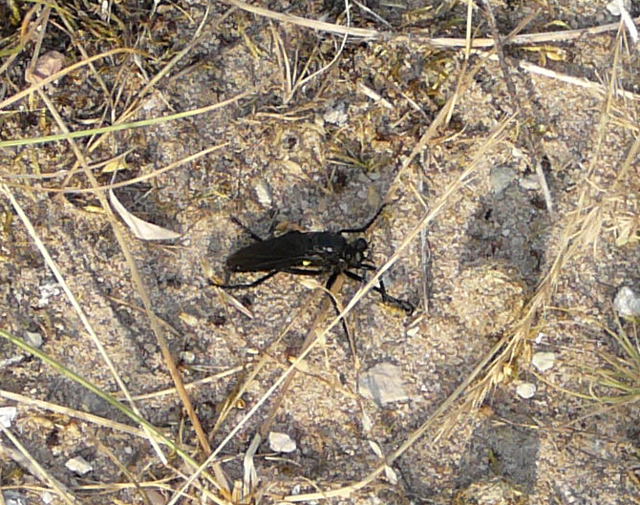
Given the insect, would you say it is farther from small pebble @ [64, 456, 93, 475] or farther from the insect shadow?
small pebble @ [64, 456, 93, 475]

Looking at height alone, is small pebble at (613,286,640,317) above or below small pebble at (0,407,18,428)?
above

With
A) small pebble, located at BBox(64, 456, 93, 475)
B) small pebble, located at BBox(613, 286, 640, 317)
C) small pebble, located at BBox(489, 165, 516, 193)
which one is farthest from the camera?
small pebble, located at BBox(489, 165, 516, 193)

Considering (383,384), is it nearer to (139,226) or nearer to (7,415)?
(139,226)

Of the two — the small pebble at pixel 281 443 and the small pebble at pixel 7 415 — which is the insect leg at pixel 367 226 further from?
the small pebble at pixel 7 415

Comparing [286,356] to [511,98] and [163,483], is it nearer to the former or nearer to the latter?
[163,483]

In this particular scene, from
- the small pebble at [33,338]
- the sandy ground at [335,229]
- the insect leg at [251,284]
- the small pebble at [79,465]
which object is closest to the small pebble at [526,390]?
the sandy ground at [335,229]

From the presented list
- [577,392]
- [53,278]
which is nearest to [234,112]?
[53,278]

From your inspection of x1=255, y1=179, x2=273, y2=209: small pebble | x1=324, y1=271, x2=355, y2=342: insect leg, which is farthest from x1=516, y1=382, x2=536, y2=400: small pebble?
x1=255, y1=179, x2=273, y2=209: small pebble
